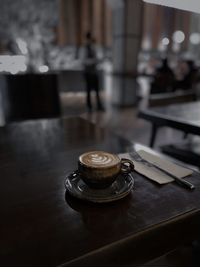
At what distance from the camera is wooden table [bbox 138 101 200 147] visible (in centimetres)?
160

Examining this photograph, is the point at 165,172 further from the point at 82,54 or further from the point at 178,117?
the point at 82,54

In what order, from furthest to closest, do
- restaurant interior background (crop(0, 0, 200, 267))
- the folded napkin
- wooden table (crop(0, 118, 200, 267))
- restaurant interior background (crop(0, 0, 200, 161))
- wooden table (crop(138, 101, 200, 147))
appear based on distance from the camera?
restaurant interior background (crop(0, 0, 200, 161))
wooden table (crop(138, 101, 200, 147))
restaurant interior background (crop(0, 0, 200, 267))
the folded napkin
wooden table (crop(0, 118, 200, 267))

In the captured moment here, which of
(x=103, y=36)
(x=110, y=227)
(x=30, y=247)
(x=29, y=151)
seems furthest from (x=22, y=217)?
(x=103, y=36)

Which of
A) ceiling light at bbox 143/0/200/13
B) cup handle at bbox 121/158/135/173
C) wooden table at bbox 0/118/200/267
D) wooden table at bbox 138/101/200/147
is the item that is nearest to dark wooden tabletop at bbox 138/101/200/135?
wooden table at bbox 138/101/200/147

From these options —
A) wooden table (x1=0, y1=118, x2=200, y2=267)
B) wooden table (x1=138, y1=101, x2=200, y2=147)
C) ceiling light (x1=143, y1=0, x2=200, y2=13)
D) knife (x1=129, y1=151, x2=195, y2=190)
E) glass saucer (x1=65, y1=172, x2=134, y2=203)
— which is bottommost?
wooden table (x1=138, y1=101, x2=200, y2=147)

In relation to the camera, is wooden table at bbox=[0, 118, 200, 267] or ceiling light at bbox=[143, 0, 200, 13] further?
ceiling light at bbox=[143, 0, 200, 13]

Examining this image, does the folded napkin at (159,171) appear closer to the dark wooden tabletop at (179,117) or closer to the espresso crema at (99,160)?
the espresso crema at (99,160)

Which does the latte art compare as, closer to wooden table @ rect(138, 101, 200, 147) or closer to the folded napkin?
the folded napkin

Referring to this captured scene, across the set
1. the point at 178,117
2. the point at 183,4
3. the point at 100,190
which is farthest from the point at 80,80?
the point at 100,190

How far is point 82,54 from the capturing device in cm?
839

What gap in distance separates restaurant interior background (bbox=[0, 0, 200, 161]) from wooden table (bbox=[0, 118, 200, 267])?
3.78 feet

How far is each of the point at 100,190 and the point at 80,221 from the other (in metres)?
0.12

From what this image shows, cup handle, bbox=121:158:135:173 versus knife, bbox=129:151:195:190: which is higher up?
cup handle, bbox=121:158:135:173

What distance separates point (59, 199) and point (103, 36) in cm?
890
